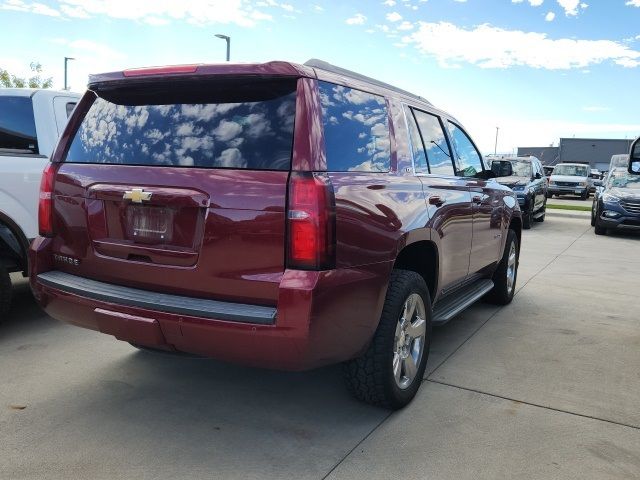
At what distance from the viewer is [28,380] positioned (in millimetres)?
3691

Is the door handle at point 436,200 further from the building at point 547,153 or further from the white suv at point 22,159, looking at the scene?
the building at point 547,153

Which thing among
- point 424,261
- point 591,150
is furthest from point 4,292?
point 591,150

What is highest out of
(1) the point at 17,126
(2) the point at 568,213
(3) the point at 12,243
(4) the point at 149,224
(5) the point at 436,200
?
(1) the point at 17,126

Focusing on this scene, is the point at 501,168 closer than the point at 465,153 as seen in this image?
No

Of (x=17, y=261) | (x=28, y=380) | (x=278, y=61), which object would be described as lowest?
(x=28, y=380)

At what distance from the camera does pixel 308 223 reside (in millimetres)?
2545

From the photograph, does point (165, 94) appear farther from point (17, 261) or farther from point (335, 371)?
point (17, 261)

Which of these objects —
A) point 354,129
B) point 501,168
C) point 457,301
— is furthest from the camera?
point 501,168

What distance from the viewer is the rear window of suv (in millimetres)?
2707

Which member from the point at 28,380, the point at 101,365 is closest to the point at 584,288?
the point at 101,365

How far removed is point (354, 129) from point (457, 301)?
2020 mm

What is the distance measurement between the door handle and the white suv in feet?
10.7

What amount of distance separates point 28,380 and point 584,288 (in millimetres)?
6144

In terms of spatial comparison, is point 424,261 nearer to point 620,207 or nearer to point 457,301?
point 457,301
